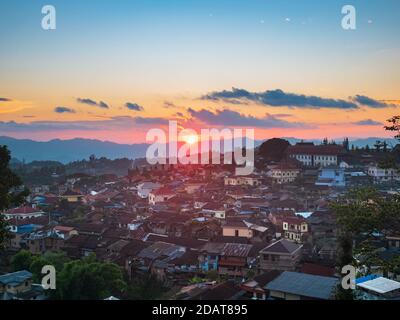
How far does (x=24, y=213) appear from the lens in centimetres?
1975

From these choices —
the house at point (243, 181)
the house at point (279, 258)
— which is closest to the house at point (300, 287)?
the house at point (279, 258)

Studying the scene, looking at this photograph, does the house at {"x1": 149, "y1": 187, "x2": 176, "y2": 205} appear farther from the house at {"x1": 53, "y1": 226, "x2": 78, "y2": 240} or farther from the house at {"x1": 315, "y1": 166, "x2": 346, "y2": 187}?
the house at {"x1": 315, "y1": 166, "x2": 346, "y2": 187}

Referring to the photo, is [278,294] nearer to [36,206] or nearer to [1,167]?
[1,167]

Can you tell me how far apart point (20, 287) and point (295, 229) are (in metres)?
8.55

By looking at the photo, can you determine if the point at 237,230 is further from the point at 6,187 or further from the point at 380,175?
the point at 380,175

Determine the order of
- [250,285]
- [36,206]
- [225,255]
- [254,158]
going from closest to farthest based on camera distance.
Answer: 1. [250,285]
2. [225,255]
3. [36,206]
4. [254,158]

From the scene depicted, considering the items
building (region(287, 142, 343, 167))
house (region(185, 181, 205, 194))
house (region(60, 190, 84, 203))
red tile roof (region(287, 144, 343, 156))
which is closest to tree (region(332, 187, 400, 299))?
house (region(185, 181, 205, 194))

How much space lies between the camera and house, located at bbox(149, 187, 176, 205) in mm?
22028

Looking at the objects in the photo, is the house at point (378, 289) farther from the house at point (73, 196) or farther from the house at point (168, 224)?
the house at point (73, 196)

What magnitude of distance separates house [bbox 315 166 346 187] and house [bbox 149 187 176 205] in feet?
24.7

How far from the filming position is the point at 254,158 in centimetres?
3122

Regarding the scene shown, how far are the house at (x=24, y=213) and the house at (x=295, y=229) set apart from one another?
11287 millimetres
